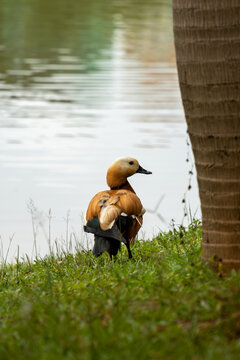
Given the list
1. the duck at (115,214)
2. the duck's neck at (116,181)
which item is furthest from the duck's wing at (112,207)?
the duck's neck at (116,181)

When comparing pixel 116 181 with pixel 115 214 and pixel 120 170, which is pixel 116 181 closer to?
pixel 120 170

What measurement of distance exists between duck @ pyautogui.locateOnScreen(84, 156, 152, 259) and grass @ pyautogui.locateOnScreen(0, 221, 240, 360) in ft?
2.94

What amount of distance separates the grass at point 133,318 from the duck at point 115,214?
896mm

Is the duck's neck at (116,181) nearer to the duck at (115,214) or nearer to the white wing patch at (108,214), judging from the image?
the duck at (115,214)

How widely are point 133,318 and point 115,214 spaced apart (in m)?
2.67

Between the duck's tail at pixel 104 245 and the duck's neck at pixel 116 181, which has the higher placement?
the duck's neck at pixel 116 181

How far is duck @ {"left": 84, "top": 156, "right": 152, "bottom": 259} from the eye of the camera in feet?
24.6

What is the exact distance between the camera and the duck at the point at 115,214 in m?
7.51

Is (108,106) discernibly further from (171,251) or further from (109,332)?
(109,332)

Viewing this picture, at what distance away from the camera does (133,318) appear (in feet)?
16.1

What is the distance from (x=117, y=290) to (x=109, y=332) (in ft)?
3.86

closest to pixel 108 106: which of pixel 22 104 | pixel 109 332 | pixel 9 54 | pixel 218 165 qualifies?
pixel 22 104

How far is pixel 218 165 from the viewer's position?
581cm

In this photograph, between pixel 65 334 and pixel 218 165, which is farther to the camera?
pixel 218 165
